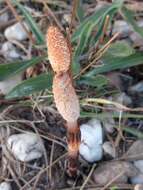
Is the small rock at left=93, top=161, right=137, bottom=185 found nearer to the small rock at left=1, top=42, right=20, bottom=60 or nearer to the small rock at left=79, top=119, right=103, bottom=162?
the small rock at left=79, top=119, right=103, bottom=162

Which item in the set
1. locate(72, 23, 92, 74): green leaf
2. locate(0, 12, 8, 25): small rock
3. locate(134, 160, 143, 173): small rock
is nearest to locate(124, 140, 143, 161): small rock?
locate(134, 160, 143, 173): small rock

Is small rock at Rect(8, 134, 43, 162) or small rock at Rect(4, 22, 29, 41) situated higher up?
small rock at Rect(4, 22, 29, 41)

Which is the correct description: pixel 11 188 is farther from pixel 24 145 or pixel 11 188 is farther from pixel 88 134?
pixel 88 134

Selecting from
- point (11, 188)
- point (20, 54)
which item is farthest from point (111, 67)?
point (11, 188)

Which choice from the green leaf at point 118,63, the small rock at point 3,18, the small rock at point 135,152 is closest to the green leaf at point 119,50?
the green leaf at point 118,63

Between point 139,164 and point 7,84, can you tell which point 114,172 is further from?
point 7,84

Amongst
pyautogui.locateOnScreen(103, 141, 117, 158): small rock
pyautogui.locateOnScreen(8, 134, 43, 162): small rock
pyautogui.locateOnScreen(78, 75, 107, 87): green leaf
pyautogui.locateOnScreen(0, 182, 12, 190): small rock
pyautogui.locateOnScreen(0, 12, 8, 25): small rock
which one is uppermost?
pyautogui.locateOnScreen(0, 12, 8, 25): small rock
